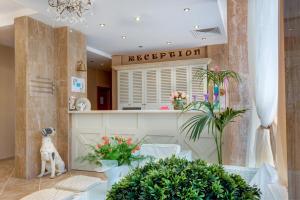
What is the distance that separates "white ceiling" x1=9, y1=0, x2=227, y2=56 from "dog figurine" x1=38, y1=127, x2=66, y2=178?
86.0 inches

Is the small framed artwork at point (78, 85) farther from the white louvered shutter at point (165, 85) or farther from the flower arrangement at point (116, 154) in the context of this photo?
the flower arrangement at point (116, 154)

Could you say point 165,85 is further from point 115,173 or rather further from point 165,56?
point 115,173

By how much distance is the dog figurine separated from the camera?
13.7 ft

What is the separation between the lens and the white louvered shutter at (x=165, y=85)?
22.4 feet

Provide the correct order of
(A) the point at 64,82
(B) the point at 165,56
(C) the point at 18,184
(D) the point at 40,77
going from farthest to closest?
1. (B) the point at 165,56
2. (A) the point at 64,82
3. (D) the point at 40,77
4. (C) the point at 18,184

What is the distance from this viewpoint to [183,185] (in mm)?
796

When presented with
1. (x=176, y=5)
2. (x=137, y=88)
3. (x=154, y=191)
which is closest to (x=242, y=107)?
(x=176, y=5)

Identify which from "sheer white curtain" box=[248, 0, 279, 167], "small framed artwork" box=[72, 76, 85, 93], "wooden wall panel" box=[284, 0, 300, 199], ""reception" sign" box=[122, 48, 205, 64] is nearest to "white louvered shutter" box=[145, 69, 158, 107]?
""reception" sign" box=[122, 48, 205, 64]

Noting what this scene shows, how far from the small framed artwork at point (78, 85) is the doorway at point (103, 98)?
14.3 feet

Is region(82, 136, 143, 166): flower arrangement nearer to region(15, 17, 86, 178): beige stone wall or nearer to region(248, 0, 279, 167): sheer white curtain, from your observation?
region(248, 0, 279, 167): sheer white curtain

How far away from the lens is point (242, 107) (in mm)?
2996

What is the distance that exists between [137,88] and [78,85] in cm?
235

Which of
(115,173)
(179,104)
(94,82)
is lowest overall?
(115,173)

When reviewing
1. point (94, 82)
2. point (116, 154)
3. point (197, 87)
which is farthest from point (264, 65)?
point (94, 82)
